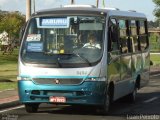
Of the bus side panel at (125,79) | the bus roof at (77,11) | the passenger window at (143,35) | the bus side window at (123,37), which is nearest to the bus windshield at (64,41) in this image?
the bus roof at (77,11)

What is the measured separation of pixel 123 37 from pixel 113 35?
1.31m

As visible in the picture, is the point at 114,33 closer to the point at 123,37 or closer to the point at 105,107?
the point at 123,37

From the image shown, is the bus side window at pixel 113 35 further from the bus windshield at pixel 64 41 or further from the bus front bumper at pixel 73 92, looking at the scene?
the bus front bumper at pixel 73 92

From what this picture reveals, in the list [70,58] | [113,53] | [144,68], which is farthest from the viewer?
[144,68]

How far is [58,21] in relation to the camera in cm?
1340

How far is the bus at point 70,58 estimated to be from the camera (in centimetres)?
1273

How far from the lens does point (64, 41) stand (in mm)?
13211

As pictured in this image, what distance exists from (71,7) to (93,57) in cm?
188

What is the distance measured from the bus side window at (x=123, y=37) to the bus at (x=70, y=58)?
29cm

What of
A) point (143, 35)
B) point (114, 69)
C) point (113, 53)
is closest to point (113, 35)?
point (113, 53)

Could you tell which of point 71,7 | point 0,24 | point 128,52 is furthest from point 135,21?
point 0,24

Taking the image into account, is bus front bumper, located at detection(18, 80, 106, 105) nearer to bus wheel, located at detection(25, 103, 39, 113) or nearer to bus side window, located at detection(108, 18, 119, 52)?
bus wheel, located at detection(25, 103, 39, 113)

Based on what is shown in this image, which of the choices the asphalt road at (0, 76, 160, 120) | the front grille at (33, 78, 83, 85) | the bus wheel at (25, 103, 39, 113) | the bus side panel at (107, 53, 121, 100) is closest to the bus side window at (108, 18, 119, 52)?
the bus side panel at (107, 53, 121, 100)

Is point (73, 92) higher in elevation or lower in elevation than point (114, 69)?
lower
